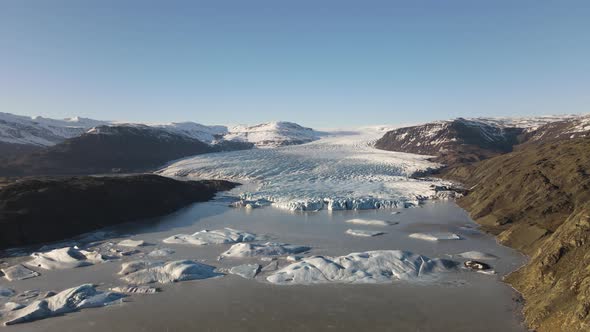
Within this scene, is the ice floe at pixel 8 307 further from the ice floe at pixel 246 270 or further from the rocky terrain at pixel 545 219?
the rocky terrain at pixel 545 219

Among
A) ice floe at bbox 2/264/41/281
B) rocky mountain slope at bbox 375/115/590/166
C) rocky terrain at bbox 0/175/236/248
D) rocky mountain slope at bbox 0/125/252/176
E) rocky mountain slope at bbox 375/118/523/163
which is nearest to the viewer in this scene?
ice floe at bbox 2/264/41/281

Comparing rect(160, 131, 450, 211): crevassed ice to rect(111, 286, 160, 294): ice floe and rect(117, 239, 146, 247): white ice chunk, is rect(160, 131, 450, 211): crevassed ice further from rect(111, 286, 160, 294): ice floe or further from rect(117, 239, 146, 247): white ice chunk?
rect(111, 286, 160, 294): ice floe

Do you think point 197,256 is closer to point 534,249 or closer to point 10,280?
point 10,280

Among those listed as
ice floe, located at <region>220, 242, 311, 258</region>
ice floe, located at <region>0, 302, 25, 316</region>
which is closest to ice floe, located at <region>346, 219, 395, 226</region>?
ice floe, located at <region>220, 242, 311, 258</region>

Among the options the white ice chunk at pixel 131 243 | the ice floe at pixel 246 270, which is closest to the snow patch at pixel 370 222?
the ice floe at pixel 246 270

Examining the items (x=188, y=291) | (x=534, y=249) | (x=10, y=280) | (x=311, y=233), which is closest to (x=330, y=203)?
(x=311, y=233)
